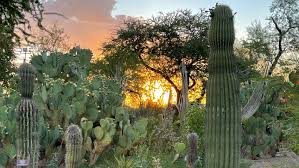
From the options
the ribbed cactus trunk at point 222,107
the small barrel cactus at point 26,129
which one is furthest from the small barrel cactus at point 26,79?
the ribbed cactus trunk at point 222,107

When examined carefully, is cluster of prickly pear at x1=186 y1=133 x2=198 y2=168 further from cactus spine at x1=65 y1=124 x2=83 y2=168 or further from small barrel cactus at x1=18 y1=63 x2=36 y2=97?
small barrel cactus at x1=18 y1=63 x2=36 y2=97

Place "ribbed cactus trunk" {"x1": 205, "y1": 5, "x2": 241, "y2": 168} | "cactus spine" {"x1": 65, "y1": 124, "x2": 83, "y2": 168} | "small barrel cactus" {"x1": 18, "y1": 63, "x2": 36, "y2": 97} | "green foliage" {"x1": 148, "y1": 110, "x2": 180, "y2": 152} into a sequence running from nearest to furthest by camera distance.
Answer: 1. "ribbed cactus trunk" {"x1": 205, "y1": 5, "x2": 241, "y2": 168}
2. "small barrel cactus" {"x1": 18, "y1": 63, "x2": 36, "y2": 97}
3. "cactus spine" {"x1": 65, "y1": 124, "x2": 83, "y2": 168}
4. "green foliage" {"x1": 148, "y1": 110, "x2": 180, "y2": 152}

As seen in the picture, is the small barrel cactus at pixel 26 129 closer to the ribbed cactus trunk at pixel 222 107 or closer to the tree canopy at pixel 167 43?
the ribbed cactus trunk at pixel 222 107

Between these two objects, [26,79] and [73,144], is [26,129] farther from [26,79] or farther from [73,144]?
[73,144]

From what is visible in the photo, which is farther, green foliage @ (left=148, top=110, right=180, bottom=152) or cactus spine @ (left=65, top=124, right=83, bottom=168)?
green foliage @ (left=148, top=110, right=180, bottom=152)

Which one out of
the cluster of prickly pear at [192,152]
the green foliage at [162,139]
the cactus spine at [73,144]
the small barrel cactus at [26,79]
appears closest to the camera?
the small barrel cactus at [26,79]

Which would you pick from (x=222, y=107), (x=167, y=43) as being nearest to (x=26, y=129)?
(x=222, y=107)

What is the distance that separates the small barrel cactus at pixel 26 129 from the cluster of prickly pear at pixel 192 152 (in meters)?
3.21

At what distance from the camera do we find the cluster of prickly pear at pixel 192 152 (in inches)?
376

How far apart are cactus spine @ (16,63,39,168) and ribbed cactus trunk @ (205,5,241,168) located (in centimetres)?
256

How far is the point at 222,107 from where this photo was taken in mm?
5762

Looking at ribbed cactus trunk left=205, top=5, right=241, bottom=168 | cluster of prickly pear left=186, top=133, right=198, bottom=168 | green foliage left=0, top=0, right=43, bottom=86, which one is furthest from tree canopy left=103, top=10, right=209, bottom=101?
ribbed cactus trunk left=205, top=5, right=241, bottom=168

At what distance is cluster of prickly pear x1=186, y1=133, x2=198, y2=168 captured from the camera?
9555 millimetres

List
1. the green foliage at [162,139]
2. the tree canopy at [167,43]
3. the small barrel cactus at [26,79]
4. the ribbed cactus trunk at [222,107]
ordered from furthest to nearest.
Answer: the tree canopy at [167,43] → the green foliage at [162,139] → the small barrel cactus at [26,79] → the ribbed cactus trunk at [222,107]
